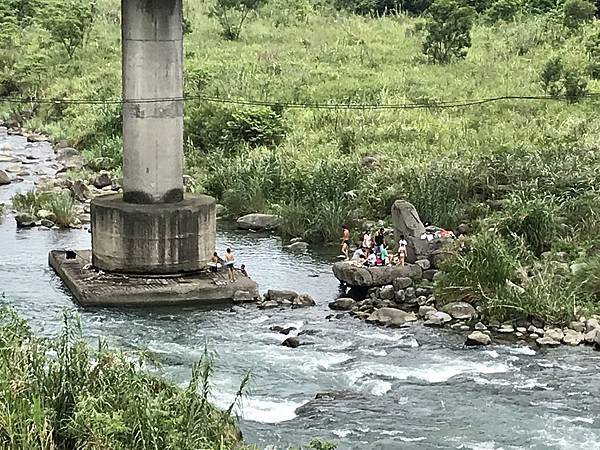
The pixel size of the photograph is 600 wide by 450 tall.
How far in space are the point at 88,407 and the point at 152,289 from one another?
1241 cm

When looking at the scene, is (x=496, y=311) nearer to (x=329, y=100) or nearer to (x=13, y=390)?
(x=13, y=390)

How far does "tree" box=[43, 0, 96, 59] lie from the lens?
5609 centimetres

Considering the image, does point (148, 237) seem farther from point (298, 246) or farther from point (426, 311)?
point (426, 311)

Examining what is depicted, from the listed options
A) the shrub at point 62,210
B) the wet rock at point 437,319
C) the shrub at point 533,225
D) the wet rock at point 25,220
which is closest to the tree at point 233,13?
the shrub at point 62,210

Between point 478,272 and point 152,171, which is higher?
point 152,171

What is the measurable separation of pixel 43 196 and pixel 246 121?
9379mm

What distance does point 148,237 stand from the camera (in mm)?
24734

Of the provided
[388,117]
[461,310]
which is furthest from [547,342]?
[388,117]

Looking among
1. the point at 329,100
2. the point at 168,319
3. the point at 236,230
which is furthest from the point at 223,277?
the point at 329,100

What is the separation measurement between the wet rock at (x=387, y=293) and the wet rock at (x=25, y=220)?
1194 cm

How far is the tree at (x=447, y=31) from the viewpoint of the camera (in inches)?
1872

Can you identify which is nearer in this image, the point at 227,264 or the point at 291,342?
the point at 291,342

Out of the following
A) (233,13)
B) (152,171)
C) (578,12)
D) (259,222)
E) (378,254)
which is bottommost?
(259,222)

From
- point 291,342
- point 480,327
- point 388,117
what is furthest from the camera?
point 388,117
